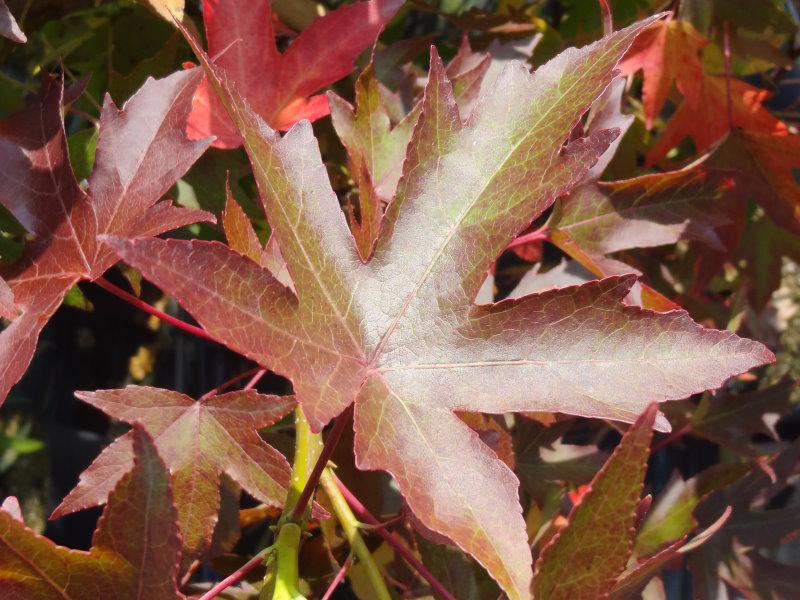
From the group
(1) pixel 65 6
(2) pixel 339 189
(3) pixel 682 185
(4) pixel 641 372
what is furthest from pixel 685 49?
(1) pixel 65 6

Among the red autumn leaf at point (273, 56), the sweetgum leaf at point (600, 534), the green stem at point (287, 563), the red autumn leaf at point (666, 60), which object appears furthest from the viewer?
the red autumn leaf at point (666, 60)

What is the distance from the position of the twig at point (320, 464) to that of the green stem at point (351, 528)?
65 mm

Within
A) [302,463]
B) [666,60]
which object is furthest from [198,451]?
[666,60]

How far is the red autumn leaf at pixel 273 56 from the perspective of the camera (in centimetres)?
67

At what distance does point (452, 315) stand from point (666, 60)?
522 millimetres

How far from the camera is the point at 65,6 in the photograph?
2.53 feet

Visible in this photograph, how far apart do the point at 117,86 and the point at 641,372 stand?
22.1 inches

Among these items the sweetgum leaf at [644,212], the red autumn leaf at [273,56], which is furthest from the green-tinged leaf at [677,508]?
the red autumn leaf at [273,56]

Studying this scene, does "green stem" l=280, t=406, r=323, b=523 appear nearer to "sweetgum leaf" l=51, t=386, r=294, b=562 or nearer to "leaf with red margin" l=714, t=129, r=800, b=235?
"sweetgum leaf" l=51, t=386, r=294, b=562

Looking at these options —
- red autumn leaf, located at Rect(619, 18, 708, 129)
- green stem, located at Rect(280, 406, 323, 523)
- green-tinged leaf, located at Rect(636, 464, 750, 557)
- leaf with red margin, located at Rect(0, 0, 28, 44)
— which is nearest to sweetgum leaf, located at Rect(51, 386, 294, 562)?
green stem, located at Rect(280, 406, 323, 523)

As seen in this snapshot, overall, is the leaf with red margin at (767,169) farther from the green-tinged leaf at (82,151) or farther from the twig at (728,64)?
the green-tinged leaf at (82,151)

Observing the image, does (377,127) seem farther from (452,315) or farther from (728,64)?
(728,64)

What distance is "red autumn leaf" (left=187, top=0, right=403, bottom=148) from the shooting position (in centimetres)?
67

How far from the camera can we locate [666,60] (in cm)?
87
